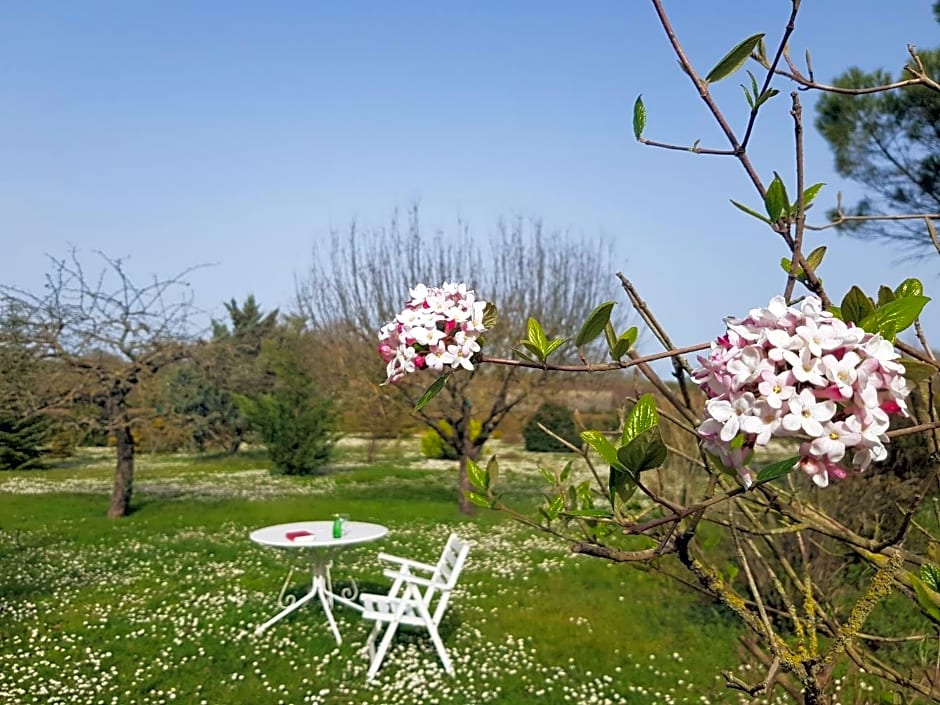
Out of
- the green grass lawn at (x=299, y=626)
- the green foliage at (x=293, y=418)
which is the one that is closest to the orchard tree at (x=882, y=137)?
the green grass lawn at (x=299, y=626)

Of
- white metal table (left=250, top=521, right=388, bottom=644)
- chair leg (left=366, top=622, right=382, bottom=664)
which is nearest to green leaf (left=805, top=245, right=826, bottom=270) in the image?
chair leg (left=366, top=622, right=382, bottom=664)

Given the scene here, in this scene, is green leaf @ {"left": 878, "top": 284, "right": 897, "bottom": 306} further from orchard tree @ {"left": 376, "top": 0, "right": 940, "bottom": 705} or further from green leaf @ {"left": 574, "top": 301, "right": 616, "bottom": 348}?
green leaf @ {"left": 574, "top": 301, "right": 616, "bottom": 348}

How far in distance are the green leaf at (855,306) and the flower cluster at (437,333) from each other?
1.86 ft

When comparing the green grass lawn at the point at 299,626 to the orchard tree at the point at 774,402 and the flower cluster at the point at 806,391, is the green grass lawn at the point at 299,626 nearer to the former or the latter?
the orchard tree at the point at 774,402

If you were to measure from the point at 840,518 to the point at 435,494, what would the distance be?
9.59m

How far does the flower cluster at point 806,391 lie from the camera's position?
755mm

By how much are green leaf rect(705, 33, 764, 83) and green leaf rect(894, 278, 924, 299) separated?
385mm

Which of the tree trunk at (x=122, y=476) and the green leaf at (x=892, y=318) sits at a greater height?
the green leaf at (x=892, y=318)

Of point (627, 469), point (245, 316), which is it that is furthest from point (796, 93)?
point (245, 316)

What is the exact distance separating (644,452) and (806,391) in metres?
0.21

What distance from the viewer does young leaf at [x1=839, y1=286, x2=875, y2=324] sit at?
0.94m

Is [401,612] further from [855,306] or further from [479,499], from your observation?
[855,306]

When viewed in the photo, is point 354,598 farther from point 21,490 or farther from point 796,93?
point 21,490

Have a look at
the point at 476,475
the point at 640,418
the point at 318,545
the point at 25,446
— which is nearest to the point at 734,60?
the point at 640,418
